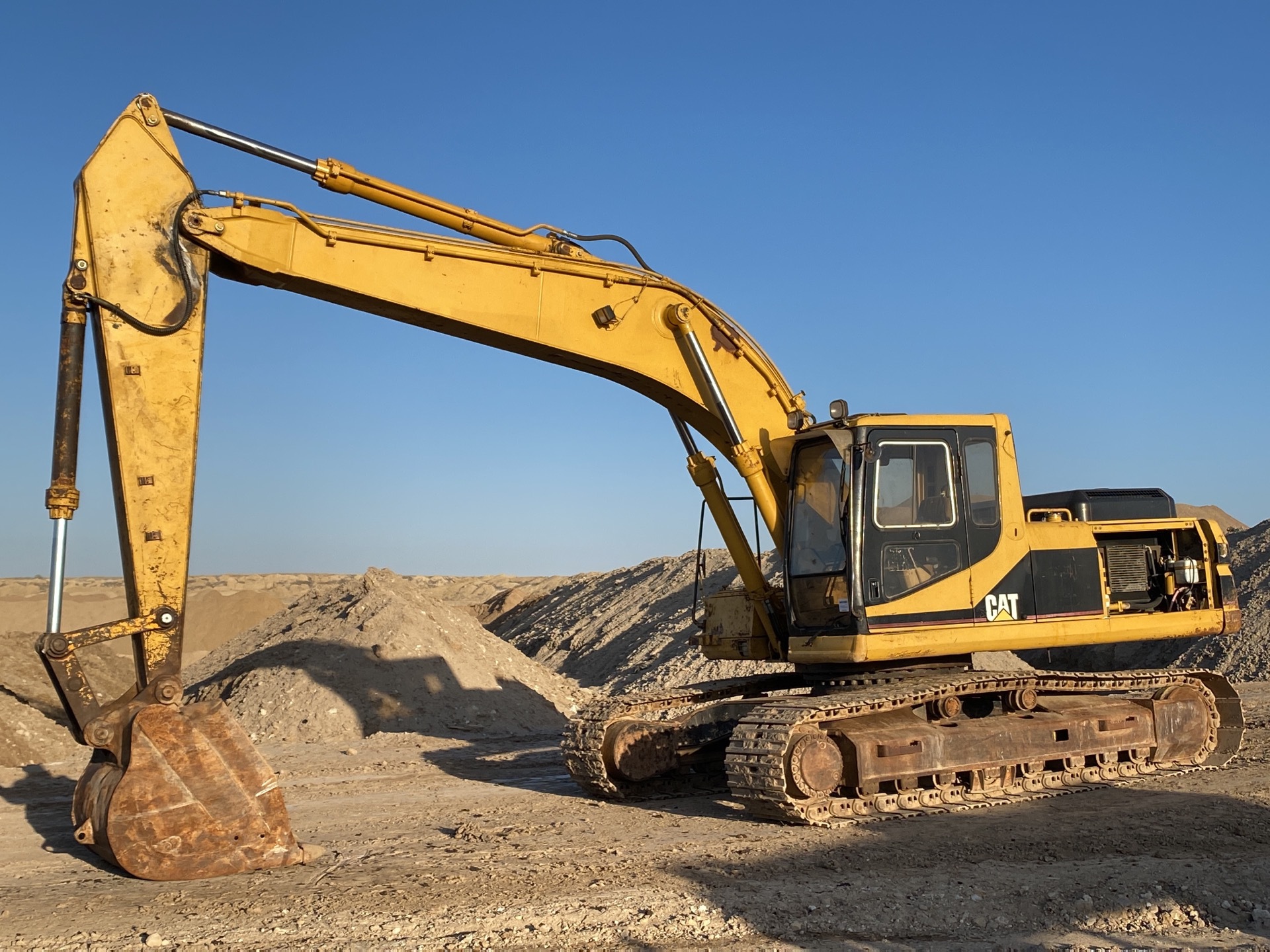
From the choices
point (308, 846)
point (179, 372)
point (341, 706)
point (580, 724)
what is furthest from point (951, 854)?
point (341, 706)

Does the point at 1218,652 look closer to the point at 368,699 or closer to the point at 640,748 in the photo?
the point at 640,748

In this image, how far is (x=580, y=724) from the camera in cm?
916

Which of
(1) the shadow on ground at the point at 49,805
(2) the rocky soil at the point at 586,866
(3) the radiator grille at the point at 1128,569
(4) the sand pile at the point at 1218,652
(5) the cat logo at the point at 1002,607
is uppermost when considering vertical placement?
(3) the radiator grille at the point at 1128,569

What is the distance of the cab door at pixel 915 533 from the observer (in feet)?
27.0

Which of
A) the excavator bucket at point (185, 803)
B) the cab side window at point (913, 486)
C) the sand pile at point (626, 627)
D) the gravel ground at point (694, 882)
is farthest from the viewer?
the sand pile at point (626, 627)

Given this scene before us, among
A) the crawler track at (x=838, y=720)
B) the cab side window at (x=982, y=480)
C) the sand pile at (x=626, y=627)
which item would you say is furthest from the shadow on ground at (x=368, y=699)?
the cab side window at (x=982, y=480)

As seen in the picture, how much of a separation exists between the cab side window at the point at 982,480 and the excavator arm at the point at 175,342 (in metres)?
3.24

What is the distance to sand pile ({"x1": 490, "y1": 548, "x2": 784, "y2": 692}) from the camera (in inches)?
865

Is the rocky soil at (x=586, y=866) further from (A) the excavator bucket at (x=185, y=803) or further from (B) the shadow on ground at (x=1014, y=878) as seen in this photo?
(A) the excavator bucket at (x=185, y=803)

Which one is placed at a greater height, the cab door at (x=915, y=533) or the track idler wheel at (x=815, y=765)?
the cab door at (x=915, y=533)

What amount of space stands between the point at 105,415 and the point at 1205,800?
8.21 meters

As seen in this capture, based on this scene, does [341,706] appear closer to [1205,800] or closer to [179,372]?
[179,372]

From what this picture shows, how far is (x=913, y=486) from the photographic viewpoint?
858 centimetres

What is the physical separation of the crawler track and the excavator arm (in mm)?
2962
